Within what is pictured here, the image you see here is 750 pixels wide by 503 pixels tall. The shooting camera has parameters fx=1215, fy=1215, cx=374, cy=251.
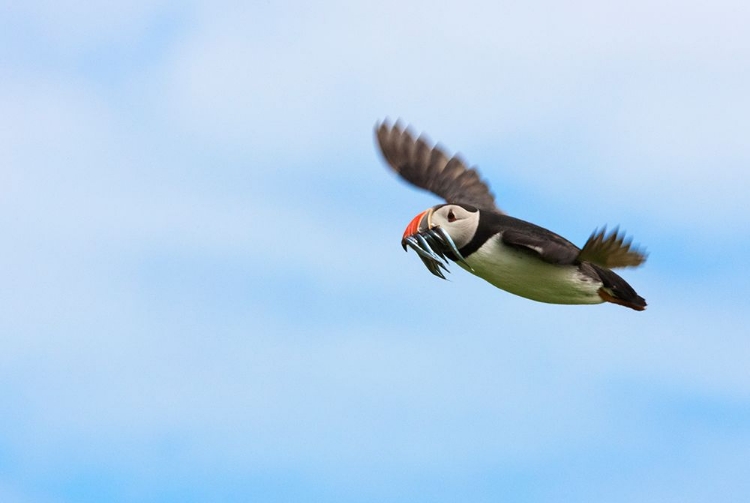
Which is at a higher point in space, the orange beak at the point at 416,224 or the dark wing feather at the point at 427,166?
the dark wing feather at the point at 427,166

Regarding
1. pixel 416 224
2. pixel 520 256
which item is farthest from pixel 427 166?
pixel 520 256

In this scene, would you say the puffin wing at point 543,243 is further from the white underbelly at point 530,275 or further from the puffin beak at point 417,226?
the puffin beak at point 417,226

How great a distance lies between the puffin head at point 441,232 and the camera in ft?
31.0

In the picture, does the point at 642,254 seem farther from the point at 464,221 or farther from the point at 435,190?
the point at 435,190

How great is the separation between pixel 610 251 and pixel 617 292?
0.74 meters

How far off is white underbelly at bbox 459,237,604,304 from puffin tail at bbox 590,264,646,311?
7 cm

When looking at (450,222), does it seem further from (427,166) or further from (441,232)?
(427,166)

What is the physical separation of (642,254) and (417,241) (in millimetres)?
1735

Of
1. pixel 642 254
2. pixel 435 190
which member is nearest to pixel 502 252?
pixel 642 254

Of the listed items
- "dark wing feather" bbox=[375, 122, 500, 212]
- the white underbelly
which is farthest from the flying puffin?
"dark wing feather" bbox=[375, 122, 500, 212]

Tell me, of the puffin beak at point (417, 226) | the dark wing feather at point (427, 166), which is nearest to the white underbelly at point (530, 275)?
the puffin beak at point (417, 226)

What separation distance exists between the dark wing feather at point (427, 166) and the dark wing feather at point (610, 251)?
2.63 meters

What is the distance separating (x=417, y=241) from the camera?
9500mm

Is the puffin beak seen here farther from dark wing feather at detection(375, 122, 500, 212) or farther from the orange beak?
dark wing feather at detection(375, 122, 500, 212)
